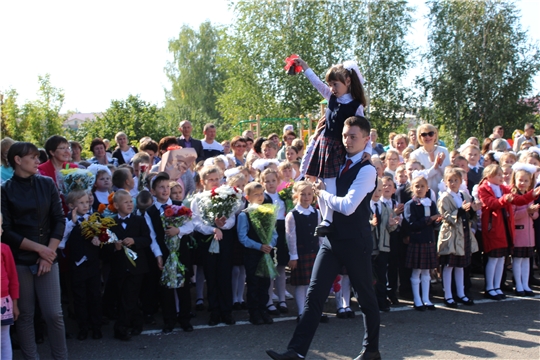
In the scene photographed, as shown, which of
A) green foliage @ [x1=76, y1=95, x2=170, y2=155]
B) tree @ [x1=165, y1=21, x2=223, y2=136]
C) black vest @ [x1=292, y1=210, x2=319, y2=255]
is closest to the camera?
black vest @ [x1=292, y1=210, x2=319, y2=255]

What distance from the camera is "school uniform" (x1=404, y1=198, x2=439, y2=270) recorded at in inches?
287

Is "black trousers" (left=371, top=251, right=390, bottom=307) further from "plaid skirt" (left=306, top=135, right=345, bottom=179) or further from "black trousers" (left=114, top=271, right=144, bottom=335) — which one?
"black trousers" (left=114, top=271, right=144, bottom=335)

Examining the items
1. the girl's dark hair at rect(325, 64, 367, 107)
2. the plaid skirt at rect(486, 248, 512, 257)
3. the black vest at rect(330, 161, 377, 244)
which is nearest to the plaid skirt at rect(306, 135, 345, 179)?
the black vest at rect(330, 161, 377, 244)

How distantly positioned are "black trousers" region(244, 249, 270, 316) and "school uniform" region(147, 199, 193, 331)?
2.27 ft

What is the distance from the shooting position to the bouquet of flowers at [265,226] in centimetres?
663

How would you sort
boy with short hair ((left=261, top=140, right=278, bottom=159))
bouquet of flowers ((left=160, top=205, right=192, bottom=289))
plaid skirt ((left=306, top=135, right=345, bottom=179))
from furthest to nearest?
boy with short hair ((left=261, top=140, right=278, bottom=159)) → bouquet of flowers ((left=160, top=205, right=192, bottom=289)) → plaid skirt ((left=306, top=135, right=345, bottom=179))

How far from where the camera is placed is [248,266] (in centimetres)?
679

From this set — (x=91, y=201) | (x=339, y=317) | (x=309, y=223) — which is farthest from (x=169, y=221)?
(x=339, y=317)

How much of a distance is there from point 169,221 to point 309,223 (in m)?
1.63

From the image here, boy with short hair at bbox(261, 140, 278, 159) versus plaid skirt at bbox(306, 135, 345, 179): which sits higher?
boy with short hair at bbox(261, 140, 278, 159)

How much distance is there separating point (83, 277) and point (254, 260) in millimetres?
1917

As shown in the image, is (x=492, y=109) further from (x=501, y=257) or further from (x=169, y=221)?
(x=169, y=221)

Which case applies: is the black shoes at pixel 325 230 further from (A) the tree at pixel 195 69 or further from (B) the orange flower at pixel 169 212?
(A) the tree at pixel 195 69

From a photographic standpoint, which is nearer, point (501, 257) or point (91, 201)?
point (91, 201)
